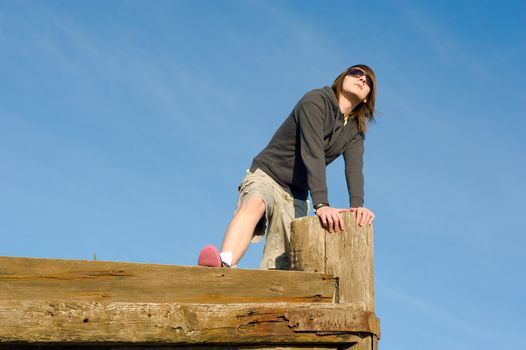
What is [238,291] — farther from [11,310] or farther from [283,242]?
[283,242]

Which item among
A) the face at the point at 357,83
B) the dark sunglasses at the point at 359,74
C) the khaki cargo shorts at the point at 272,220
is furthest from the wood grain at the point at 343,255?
the dark sunglasses at the point at 359,74

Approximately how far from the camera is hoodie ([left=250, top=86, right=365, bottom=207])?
5.98 m

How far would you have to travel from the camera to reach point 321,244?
15.7 ft

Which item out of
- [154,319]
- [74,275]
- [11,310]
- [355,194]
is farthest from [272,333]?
[355,194]

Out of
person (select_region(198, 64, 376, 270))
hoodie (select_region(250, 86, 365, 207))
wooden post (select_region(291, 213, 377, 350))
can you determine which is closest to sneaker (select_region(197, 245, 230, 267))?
person (select_region(198, 64, 376, 270))

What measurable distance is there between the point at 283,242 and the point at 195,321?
2136 mm

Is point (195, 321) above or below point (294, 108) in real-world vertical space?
below

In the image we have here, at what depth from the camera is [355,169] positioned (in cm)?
661

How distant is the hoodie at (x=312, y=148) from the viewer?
5.98 meters

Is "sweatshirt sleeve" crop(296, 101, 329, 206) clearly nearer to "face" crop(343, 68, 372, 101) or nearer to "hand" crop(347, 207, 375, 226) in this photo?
"face" crop(343, 68, 372, 101)

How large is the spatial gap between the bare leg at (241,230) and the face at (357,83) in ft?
4.92

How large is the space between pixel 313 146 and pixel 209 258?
1.51 m

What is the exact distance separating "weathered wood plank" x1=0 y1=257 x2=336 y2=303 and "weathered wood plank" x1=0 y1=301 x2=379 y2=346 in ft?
0.73

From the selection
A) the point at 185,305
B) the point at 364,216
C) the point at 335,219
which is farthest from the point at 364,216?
the point at 185,305
